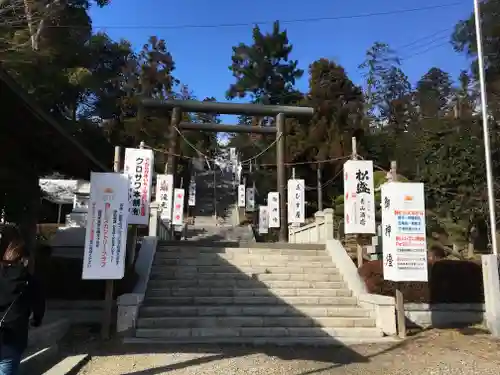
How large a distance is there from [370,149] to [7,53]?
23181 mm

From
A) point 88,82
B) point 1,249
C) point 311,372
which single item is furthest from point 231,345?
point 88,82

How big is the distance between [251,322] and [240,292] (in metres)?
1.39

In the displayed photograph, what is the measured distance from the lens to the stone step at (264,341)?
26.1 feet

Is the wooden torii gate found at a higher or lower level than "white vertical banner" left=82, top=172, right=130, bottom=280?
higher

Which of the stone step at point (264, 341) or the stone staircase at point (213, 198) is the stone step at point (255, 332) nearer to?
the stone step at point (264, 341)

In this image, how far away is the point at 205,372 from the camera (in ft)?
20.5

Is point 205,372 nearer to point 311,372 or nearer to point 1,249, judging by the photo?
point 311,372

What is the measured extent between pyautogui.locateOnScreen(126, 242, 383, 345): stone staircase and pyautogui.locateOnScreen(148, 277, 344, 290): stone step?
0.9 inches

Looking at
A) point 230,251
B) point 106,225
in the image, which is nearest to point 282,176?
point 230,251

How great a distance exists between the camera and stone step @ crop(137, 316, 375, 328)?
8.61 metres

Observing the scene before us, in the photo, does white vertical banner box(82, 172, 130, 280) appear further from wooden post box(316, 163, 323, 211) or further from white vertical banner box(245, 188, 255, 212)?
white vertical banner box(245, 188, 255, 212)

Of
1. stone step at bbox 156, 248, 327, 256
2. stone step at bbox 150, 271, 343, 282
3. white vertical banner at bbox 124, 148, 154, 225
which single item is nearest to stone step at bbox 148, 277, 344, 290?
stone step at bbox 150, 271, 343, 282

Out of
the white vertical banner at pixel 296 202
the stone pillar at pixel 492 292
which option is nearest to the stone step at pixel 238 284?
the stone pillar at pixel 492 292

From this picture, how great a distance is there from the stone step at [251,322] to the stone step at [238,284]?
1.57 metres
